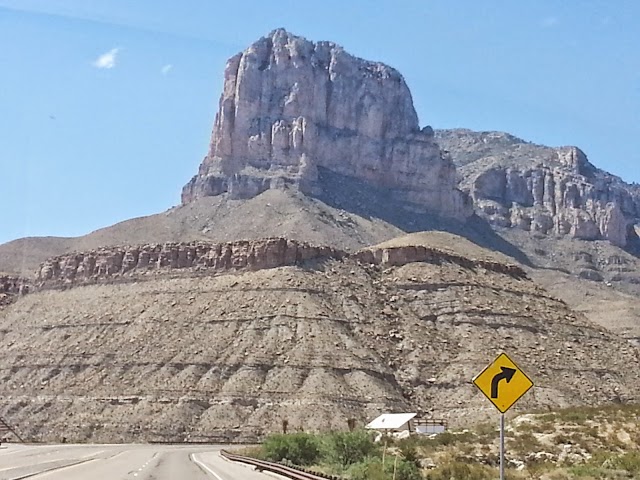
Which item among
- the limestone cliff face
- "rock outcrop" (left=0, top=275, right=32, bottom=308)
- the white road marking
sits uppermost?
the limestone cliff face

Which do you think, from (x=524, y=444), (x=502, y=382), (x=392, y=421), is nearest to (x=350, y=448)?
(x=392, y=421)

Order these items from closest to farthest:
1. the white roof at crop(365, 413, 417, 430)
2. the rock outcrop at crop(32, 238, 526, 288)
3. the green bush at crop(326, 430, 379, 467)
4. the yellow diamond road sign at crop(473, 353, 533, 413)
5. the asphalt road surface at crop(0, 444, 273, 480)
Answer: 1. the yellow diamond road sign at crop(473, 353, 533, 413)
2. the white roof at crop(365, 413, 417, 430)
3. the asphalt road surface at crop(0, 444, 273, 480)
4. the green bush at crop(326, 430, 379, 467)
5. the rock outcrop at crop(32, 238, 526, 288)

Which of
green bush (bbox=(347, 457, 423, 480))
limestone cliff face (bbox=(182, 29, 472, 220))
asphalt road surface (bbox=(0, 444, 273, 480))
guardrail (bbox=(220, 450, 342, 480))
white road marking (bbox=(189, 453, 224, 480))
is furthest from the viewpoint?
limestone cliff face (bbox=(182, 29, 472, 220))

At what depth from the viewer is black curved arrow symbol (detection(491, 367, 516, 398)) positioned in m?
22.2

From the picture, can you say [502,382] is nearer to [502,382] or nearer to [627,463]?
[502,382]

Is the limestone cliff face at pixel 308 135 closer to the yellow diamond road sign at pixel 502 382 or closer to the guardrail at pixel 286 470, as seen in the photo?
the guardrail at pixel 286 470

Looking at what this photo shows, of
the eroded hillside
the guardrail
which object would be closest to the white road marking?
the guardrail

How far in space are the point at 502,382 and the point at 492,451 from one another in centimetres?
2268

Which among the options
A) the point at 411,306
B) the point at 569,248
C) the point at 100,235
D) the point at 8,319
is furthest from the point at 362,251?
the point at 569,248

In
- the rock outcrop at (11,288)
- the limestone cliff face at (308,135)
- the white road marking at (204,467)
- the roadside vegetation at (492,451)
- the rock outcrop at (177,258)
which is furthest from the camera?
the limestone cliff face at (308,135)

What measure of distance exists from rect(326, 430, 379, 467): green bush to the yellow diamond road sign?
21.5m

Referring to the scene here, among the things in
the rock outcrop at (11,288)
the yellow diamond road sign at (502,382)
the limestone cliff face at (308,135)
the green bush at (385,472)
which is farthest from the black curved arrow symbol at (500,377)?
the limestone cliff face at (308,135)

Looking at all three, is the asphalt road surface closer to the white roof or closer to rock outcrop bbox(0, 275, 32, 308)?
the white roof

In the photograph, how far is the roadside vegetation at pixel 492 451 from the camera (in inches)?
1323
